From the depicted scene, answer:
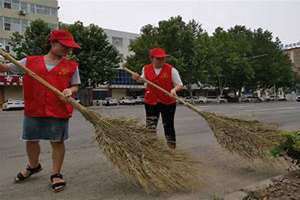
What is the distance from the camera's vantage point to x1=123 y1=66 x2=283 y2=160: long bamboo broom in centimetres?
503

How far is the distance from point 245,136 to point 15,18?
47.3m

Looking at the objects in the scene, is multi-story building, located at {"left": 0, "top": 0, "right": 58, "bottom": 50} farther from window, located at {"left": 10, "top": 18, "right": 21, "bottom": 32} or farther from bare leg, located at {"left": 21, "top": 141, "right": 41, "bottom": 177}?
bare leg, located at {"left": 21, "top": 141, "right": 41, "bottom": 177}

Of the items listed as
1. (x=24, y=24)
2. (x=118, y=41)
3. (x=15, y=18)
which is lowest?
(x=24, y=24)

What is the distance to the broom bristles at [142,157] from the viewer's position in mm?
4055

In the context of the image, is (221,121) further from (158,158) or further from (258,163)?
(158,158)

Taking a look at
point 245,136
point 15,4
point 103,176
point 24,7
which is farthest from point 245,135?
point 24,7

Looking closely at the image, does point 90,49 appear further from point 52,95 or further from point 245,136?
point 52,95

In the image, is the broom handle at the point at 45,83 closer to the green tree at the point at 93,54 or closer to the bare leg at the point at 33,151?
the bare leg at the point at 33,151

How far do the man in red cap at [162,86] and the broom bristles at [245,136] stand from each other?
65 centimetres

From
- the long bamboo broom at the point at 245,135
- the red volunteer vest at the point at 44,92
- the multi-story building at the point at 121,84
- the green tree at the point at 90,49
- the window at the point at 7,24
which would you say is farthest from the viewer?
the multi-story building at the point at 121,84

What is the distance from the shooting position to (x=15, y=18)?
48.6 meters

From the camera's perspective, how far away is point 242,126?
5.20 meters

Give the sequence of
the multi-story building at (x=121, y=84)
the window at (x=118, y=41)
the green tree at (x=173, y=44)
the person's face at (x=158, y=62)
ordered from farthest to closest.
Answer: the window at (x=118, y=41)
the multi-story building at (x=121, y=84)
the green tree at (x=173, y=44)
the person's face at (x=158, y=62)

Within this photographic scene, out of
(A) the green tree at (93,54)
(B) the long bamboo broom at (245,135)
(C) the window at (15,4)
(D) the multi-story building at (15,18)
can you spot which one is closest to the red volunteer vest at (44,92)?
(B) the long bamboo broom at (245,135)
